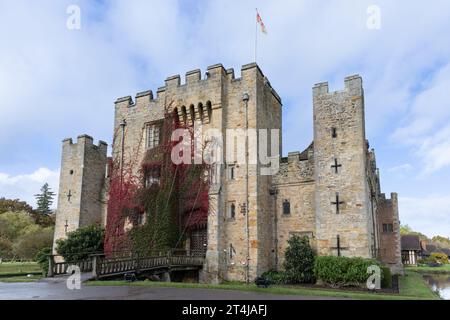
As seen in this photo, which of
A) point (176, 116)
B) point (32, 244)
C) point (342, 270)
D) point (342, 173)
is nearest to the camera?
point (342, 270)

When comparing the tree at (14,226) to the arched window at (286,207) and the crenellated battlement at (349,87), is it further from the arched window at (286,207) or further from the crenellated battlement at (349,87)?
the crenellated battlement at (349,87)

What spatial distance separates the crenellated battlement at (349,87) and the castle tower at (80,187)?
1761 cm

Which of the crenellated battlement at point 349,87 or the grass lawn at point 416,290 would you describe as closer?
the grass lawn at point 416,290

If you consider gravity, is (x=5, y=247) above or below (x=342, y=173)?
below

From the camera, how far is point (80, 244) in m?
23.7

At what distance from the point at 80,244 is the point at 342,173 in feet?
54.0

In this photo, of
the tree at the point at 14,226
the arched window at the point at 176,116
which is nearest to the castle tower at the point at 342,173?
the arched window at the point at 176,116

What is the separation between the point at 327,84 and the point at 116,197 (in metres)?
15.1

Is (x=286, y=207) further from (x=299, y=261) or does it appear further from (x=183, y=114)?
(x=183, y=114)

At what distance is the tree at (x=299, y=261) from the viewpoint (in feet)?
64.2

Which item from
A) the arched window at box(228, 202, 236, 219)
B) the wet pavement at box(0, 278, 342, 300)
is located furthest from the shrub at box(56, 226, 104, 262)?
the wet pavement at box(0, 278, 342, 300)

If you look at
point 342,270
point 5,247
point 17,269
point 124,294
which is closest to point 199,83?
point 342,270
